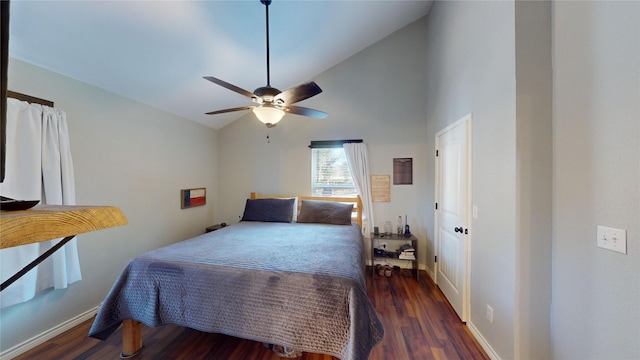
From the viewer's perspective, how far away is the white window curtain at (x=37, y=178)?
1742 millimetres

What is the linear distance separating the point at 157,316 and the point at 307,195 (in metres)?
2.54

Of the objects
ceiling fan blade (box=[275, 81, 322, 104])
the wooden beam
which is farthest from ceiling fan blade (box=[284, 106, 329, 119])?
the wooden beam

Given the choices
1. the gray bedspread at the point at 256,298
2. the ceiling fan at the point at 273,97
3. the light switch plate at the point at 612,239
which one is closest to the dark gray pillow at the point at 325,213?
the gray bedspread at the point at 256,298

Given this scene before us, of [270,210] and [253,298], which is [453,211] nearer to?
[253,298]

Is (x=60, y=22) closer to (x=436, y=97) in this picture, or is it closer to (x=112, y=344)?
(x=112, y=344)

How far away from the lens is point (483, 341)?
1.89 m

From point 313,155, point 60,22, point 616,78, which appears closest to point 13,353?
point 60,22

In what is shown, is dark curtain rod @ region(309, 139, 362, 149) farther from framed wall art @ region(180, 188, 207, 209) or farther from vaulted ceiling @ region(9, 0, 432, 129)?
framed wall art @ region(180, 188, 207, 209)

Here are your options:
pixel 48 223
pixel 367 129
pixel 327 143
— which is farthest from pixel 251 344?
pixel 367 129

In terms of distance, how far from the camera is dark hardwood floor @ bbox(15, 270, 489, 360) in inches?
71.5

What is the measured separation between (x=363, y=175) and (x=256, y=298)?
2455 millimetres

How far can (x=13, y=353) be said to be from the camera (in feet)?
5.81

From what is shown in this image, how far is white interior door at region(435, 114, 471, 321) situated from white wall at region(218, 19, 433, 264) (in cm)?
52

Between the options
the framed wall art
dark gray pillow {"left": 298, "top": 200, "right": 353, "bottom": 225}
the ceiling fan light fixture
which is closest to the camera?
the ceiling fan light fixture
